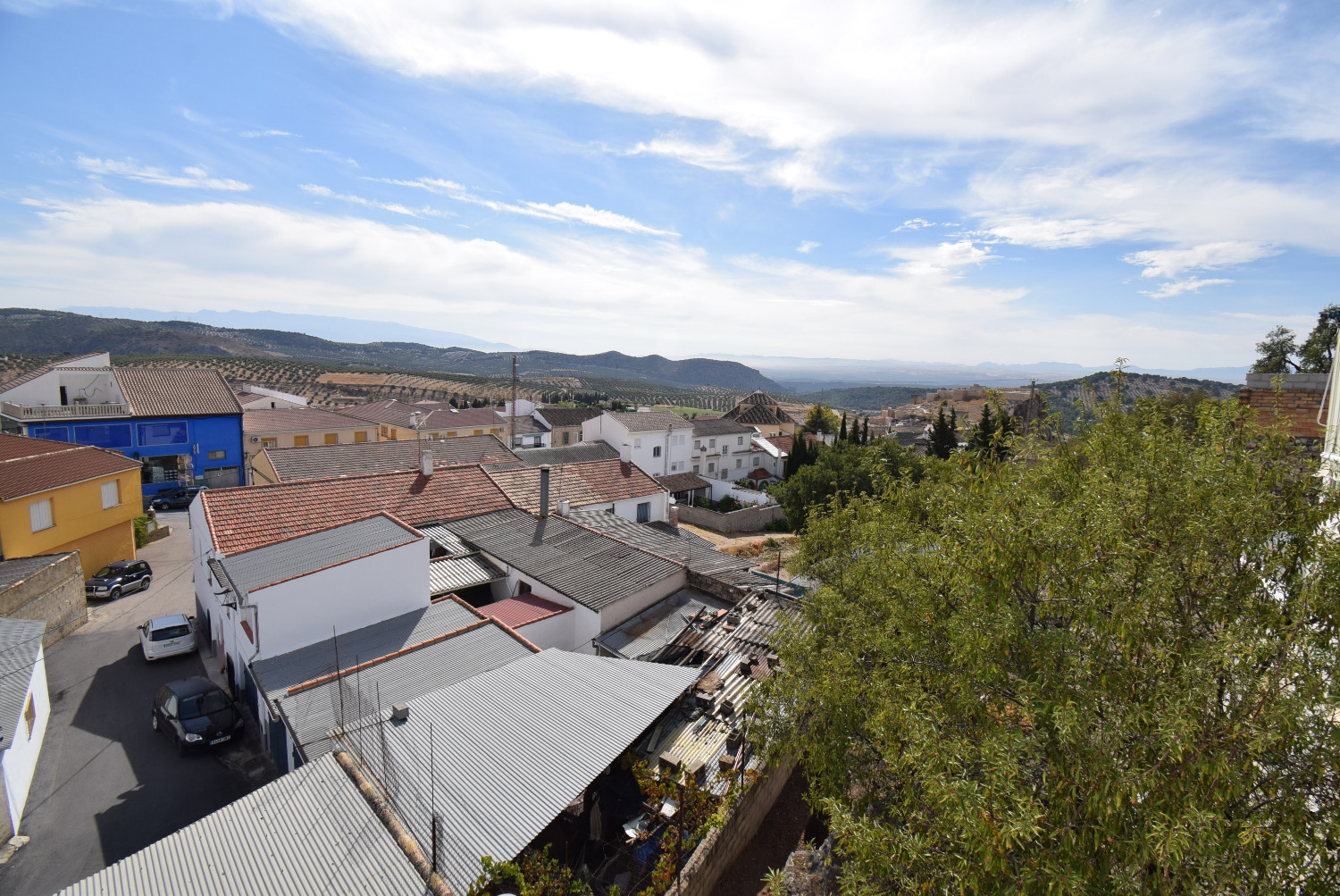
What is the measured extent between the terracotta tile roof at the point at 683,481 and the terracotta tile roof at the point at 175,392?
1148 inches

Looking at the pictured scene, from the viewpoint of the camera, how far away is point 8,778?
10312mm

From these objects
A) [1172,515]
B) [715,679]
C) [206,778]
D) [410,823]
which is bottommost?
[206,778]

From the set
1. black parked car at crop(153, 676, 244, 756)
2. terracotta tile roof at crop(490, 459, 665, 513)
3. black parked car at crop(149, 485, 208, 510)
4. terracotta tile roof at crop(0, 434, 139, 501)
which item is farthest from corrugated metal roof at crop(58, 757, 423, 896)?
black parked car at crop(149, 485, 208, 510)

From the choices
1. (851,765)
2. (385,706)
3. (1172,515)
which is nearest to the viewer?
(1172,515)

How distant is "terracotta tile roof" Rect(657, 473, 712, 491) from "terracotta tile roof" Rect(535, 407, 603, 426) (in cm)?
1589

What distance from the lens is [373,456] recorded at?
1232 inches

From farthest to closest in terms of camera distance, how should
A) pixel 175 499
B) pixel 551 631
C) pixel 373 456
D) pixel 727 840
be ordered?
pixel 175 499
pixel 373 456
pixel 551 631
pixel 727 840

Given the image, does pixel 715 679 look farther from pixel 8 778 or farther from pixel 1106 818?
pixel 8 778

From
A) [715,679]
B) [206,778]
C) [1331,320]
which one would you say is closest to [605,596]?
[715,679]

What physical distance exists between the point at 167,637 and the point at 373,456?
601 inches

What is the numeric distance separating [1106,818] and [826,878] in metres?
5.75

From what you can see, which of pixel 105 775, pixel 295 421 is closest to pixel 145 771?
pixel 105 775

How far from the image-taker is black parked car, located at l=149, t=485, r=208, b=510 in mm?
35500

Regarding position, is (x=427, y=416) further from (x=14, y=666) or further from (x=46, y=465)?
(x=14, y=666)
